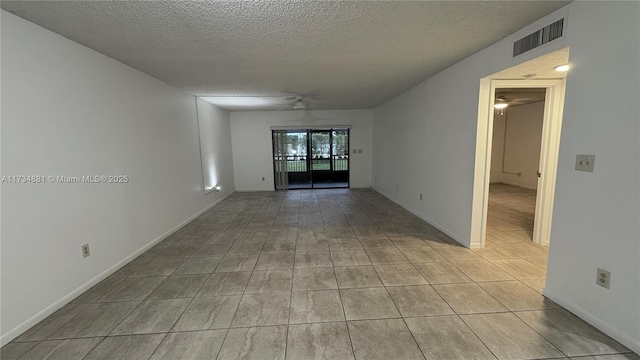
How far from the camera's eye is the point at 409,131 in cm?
479

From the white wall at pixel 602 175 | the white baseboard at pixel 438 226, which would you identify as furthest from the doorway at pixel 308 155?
the white wall at pixel 602 175

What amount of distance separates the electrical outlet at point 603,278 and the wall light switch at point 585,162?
68cm

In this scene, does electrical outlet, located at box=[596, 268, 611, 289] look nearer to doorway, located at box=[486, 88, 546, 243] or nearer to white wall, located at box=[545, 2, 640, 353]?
white wall, located at box=[545, 2, 640, 353]

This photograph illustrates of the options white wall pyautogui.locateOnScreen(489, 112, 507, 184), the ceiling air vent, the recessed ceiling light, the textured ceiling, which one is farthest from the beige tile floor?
white wall pyautogui.locateOnScreen(489, 112, 507, 184)

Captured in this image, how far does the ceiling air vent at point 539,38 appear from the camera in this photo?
1.95 meters

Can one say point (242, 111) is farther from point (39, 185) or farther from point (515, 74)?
point (515, 74)

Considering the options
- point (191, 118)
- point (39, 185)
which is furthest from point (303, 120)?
point (39, 185)

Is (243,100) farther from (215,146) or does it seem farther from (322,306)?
(322,306)

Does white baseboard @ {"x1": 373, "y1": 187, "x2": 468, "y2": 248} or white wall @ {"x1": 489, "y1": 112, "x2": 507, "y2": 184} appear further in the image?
white wall @ {"x1": 489, "y1": 112, "x2": 507, "y2": 184}

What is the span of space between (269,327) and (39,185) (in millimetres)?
2097

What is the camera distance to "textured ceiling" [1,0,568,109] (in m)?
1.84

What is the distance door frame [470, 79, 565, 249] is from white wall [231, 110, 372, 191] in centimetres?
462

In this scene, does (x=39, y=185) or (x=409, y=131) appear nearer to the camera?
(x=39, y=185)

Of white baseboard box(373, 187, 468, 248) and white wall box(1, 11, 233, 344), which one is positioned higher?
white wall box(1, 11, 233, 344)
